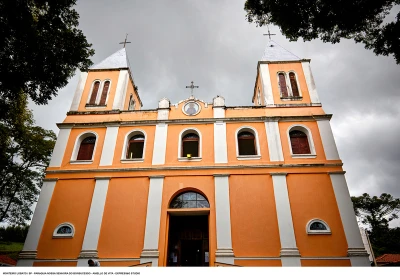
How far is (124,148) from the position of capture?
41.8ft

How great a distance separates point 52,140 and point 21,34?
12.7 m

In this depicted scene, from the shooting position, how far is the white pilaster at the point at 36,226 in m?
10.0

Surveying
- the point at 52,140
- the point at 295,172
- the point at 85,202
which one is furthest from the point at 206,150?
the point at 52,140

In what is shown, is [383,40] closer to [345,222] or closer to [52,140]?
[345,222]

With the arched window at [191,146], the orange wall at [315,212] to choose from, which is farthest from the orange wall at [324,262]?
the arched window at [191,146]

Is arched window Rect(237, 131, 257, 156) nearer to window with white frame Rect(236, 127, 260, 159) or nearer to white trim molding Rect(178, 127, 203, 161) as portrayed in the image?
window with white frame Rect(236, 127, 260, 159)

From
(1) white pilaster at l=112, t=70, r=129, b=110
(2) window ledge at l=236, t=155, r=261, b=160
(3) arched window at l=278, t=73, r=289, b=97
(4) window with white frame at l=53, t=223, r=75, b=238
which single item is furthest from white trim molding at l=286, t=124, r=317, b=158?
(4) window with white frame at l=53, t=223, r=75, b=238

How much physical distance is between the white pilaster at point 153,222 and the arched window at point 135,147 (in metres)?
2.02

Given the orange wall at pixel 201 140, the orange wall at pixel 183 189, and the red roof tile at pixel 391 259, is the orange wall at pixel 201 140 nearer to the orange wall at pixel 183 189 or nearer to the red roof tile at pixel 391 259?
the orange wall at pixel 183 189

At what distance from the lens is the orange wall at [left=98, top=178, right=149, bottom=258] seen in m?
10.2

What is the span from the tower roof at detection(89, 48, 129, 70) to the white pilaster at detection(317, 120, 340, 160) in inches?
464

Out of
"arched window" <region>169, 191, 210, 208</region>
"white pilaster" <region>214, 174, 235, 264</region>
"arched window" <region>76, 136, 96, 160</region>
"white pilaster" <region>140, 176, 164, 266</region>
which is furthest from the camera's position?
"arched window" <region>76, 136, 96, 160</region>

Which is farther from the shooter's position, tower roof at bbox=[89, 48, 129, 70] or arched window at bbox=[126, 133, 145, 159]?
tower roof at bbox=[89, 48, 129, 70]
